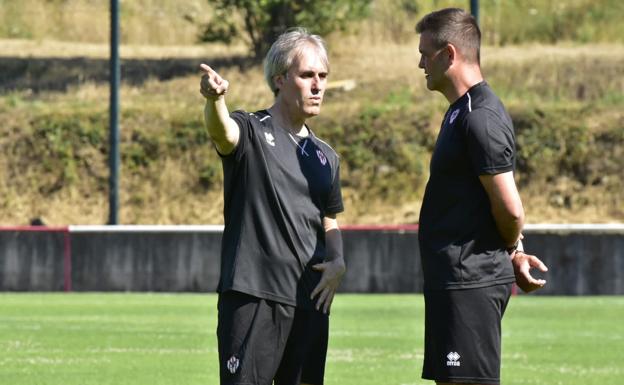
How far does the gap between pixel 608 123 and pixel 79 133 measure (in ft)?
42.1

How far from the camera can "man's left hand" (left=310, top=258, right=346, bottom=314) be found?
6289 millimetres

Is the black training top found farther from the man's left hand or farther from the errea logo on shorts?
the errea logo on shorts

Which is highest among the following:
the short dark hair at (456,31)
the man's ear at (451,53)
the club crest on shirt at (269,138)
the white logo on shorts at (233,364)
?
the short dark hair at (456,31)

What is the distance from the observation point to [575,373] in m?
12.2

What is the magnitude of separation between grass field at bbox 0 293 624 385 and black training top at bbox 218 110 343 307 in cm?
516

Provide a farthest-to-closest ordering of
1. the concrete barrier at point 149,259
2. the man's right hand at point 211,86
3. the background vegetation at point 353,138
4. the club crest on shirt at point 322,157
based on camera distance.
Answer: the background vegetation at point 353,138
the concrete barrier at point 149,259
the club crest on shirt at point 322,157
the man's right hand at point 211,86

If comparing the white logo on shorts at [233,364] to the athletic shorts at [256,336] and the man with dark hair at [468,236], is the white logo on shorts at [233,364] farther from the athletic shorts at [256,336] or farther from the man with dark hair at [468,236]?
the man with dark hair at [468,236]

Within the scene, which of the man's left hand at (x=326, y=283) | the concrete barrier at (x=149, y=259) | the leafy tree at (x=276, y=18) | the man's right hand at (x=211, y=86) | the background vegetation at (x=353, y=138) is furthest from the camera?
the leafy tree at (x=276, y=18)

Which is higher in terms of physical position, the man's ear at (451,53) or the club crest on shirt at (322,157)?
the man's ear at (451,53)

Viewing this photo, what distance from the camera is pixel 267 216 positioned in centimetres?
618

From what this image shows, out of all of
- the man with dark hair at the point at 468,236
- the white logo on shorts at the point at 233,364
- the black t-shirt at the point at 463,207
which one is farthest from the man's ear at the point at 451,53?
the white logo on shorts at the point at 233,364

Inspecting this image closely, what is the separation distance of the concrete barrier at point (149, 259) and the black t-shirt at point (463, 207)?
17100mm

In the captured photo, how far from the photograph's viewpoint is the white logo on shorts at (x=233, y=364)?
614 centimetres

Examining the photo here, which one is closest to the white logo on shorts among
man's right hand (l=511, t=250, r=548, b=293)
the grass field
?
man's right hand (l=511, t=250, r=548, b=293)
